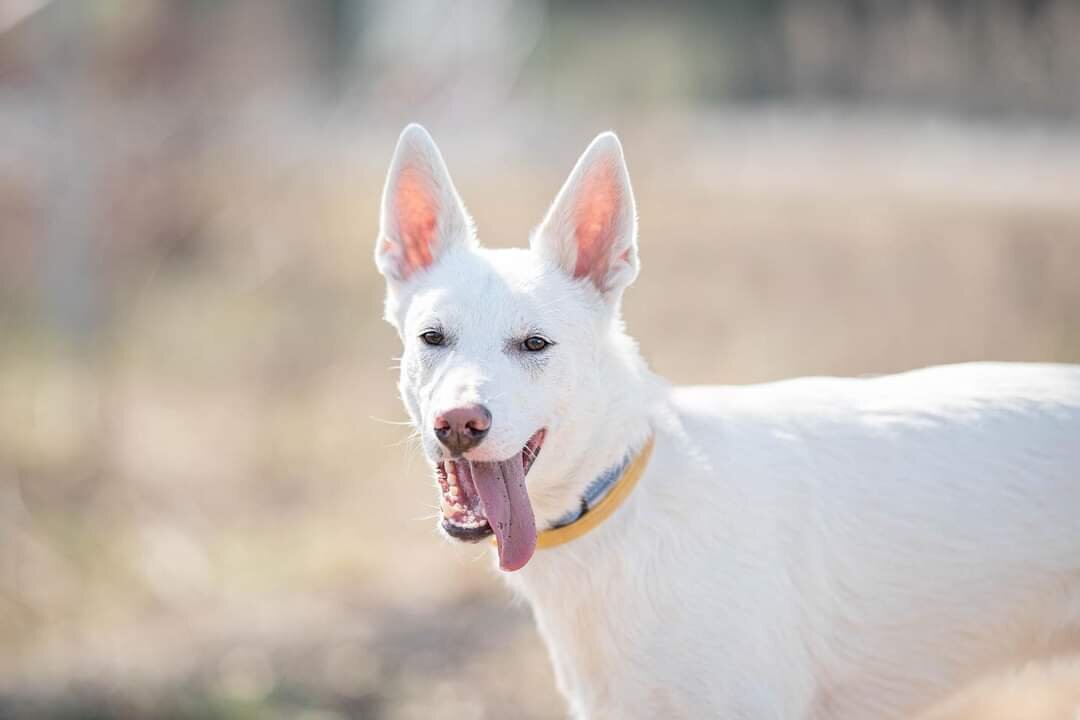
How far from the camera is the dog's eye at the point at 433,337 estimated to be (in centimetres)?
271

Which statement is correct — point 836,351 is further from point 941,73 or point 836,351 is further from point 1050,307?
point 941,73

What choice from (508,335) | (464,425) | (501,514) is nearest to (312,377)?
(508,335)

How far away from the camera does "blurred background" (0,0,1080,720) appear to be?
194 inches

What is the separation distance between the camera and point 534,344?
8.81ft

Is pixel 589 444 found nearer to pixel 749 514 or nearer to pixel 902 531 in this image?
pixel 749 514

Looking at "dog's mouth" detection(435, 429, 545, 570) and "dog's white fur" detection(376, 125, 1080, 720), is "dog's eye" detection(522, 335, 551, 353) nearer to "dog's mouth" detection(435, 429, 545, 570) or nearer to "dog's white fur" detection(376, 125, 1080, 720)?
"dog's white fur" detection(376, 125, 1080, 720)

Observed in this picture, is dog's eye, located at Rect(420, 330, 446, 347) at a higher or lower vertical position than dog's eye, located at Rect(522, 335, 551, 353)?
higher

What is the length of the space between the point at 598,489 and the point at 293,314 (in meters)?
5.63

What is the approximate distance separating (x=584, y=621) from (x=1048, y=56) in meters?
5.25

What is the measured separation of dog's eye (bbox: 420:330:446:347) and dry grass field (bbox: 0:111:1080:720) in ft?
4.77

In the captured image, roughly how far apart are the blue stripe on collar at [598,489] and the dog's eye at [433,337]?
546 mm

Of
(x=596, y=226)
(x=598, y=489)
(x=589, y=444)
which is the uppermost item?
(x=596, y=226)

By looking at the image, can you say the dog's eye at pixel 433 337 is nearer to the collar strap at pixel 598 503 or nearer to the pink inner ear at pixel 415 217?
the pink inner ear at pixel 415 217

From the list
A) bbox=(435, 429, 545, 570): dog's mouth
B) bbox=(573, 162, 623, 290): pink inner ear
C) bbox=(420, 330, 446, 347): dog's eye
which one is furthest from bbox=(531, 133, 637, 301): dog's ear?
bbox=(435, 429, 545, 570): dog's mouth
